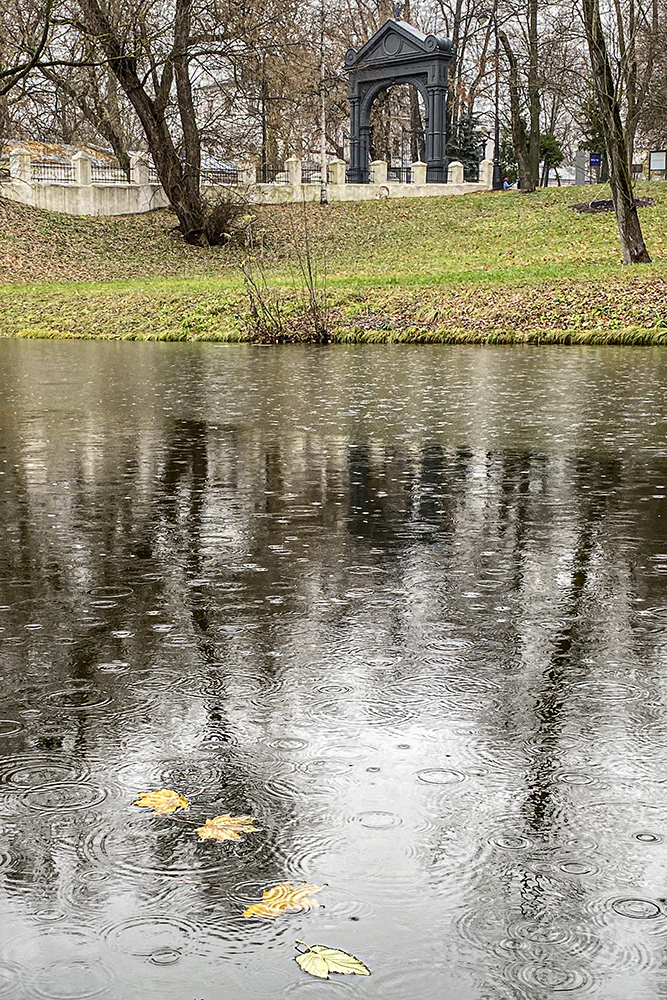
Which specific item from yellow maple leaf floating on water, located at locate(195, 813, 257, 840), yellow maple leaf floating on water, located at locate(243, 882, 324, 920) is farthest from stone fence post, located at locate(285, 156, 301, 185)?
yellow maple leaf floating on water, located at locate(243, 882, 324, 920)

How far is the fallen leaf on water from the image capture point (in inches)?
101

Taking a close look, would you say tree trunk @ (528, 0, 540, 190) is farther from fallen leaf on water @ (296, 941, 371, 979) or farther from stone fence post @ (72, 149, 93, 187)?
fallen leaf on water @ (296, 941, 371, 979)

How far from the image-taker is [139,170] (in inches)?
1893

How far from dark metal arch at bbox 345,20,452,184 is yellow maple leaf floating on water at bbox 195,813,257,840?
168ft

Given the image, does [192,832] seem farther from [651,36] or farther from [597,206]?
[651,36]

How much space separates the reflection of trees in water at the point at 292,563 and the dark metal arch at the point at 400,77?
4521cm

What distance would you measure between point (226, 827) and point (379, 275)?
26.1 meters

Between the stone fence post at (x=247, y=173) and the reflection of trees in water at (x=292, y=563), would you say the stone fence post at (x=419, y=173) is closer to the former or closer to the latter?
the stone fence post at (x=247, y=173)

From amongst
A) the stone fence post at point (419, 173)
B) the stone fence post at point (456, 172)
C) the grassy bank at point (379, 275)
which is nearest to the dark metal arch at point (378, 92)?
the stone fence post at point (419, 173)

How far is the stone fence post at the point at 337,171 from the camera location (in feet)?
173

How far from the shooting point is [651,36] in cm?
4331

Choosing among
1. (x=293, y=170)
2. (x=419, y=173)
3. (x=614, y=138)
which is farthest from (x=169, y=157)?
(x=614, y=138)

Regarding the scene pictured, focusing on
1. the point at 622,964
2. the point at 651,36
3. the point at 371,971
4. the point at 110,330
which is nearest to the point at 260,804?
the point at 371,971

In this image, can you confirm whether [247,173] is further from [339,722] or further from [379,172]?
[339,722]
